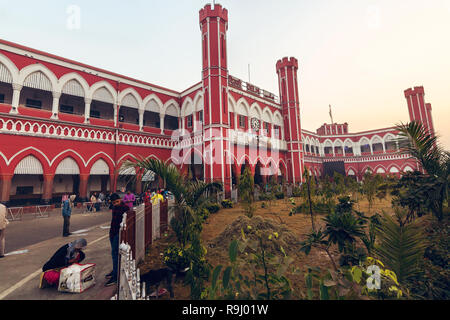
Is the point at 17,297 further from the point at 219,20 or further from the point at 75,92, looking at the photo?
the point at 219,20

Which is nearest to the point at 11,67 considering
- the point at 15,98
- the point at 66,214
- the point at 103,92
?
the point at 15,98

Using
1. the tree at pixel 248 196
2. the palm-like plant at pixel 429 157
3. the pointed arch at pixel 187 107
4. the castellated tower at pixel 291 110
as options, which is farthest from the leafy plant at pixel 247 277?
the castellated tower at pixel 291 110

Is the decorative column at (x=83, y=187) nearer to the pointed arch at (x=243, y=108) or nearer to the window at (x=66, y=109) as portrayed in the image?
the window at (x=66, y=109)

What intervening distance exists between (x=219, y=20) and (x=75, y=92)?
474 inches

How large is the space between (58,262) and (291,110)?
73.9ft

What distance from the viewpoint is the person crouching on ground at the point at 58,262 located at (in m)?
3.29

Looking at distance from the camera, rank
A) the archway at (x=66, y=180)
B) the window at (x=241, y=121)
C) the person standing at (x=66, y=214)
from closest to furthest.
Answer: the person standing at (x=66, y=214), the archway at (x=66, y=180), the window at (x=241, y=121)

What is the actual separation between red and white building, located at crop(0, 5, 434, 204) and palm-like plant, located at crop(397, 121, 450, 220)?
10707 mm

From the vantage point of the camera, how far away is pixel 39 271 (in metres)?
4.02

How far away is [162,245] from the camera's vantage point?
5.52 metres

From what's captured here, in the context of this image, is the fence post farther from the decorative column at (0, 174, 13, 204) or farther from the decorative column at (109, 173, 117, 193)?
the decorative column at (0, 174, 13, 204)

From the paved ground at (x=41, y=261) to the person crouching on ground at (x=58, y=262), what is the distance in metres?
0.15

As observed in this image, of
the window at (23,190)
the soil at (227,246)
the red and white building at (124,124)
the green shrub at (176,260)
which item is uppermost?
the red and white building at (124,124)
